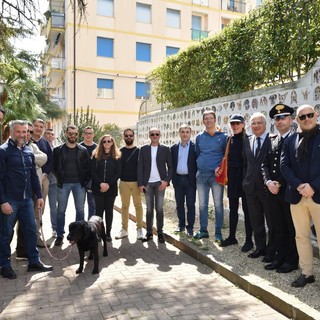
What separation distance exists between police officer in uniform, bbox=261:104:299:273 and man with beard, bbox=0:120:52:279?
3396 mm

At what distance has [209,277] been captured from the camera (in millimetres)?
5324

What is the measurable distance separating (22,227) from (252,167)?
3.49 metres

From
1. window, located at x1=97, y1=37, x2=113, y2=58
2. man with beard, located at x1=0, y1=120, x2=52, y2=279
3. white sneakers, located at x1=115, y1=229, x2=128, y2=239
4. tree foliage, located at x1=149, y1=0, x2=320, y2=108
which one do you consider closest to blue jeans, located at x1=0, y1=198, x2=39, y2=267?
man with beard, located at x1=0, y1=120, x2=52, y2=279

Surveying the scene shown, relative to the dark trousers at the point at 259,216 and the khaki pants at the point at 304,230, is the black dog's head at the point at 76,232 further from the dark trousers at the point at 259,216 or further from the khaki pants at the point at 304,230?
the khaki pants at the point at 304,230

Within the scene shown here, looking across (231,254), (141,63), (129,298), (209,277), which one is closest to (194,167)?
(231,254)

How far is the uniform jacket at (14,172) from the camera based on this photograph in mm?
5148

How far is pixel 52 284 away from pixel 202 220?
117 inches

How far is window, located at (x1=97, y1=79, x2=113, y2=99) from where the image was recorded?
2877 cm

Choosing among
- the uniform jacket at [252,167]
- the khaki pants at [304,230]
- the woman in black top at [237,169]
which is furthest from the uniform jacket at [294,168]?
the woman in black top at [237,169]

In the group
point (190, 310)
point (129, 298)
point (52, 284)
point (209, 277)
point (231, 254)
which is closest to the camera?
point (190, 310)

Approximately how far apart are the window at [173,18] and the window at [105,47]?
552 cm

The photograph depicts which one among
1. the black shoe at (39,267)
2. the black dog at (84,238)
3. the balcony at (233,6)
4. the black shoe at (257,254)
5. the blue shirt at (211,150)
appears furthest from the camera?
the balcony at (233,6)

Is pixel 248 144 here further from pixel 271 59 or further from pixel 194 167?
pixel 271 59

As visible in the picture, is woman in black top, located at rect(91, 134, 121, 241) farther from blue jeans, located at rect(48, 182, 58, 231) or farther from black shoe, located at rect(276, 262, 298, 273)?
black shoe, located at rect(276, 262, 298, 273)
